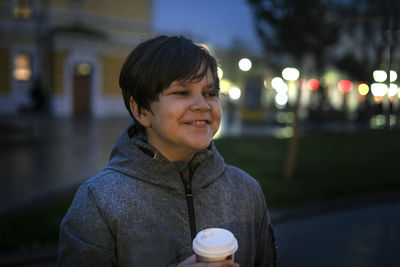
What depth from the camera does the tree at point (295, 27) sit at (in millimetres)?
7508

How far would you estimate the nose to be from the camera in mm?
1630

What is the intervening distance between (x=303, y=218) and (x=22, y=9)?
22.2 m

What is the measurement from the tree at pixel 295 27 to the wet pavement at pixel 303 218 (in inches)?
85.3

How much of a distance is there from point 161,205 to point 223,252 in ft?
1.41

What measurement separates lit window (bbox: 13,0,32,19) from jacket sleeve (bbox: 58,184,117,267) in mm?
24187

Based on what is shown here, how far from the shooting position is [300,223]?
590 centimetres

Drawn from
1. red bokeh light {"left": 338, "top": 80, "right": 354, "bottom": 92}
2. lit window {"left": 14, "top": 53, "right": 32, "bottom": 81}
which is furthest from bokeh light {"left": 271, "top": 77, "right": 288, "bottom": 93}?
lit window {"left": 14, "top": 53, "right": 32, "bottom": 81}

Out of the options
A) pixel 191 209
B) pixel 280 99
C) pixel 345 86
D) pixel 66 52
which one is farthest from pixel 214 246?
pixel 345 86

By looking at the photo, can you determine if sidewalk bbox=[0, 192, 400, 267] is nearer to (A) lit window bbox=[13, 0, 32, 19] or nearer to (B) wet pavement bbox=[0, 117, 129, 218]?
(B) wet pavement bbox=[0, 117, 129, 218]

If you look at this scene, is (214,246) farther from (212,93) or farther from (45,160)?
(45,160)

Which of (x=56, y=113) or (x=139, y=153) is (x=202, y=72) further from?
(x=56, y=113)

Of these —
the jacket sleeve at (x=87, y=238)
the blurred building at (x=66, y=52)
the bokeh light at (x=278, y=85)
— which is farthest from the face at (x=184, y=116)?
the bokeh light at (x=278, y=85)

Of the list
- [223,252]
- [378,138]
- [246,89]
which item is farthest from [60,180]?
[246,89]

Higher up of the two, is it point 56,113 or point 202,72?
point 202,72
